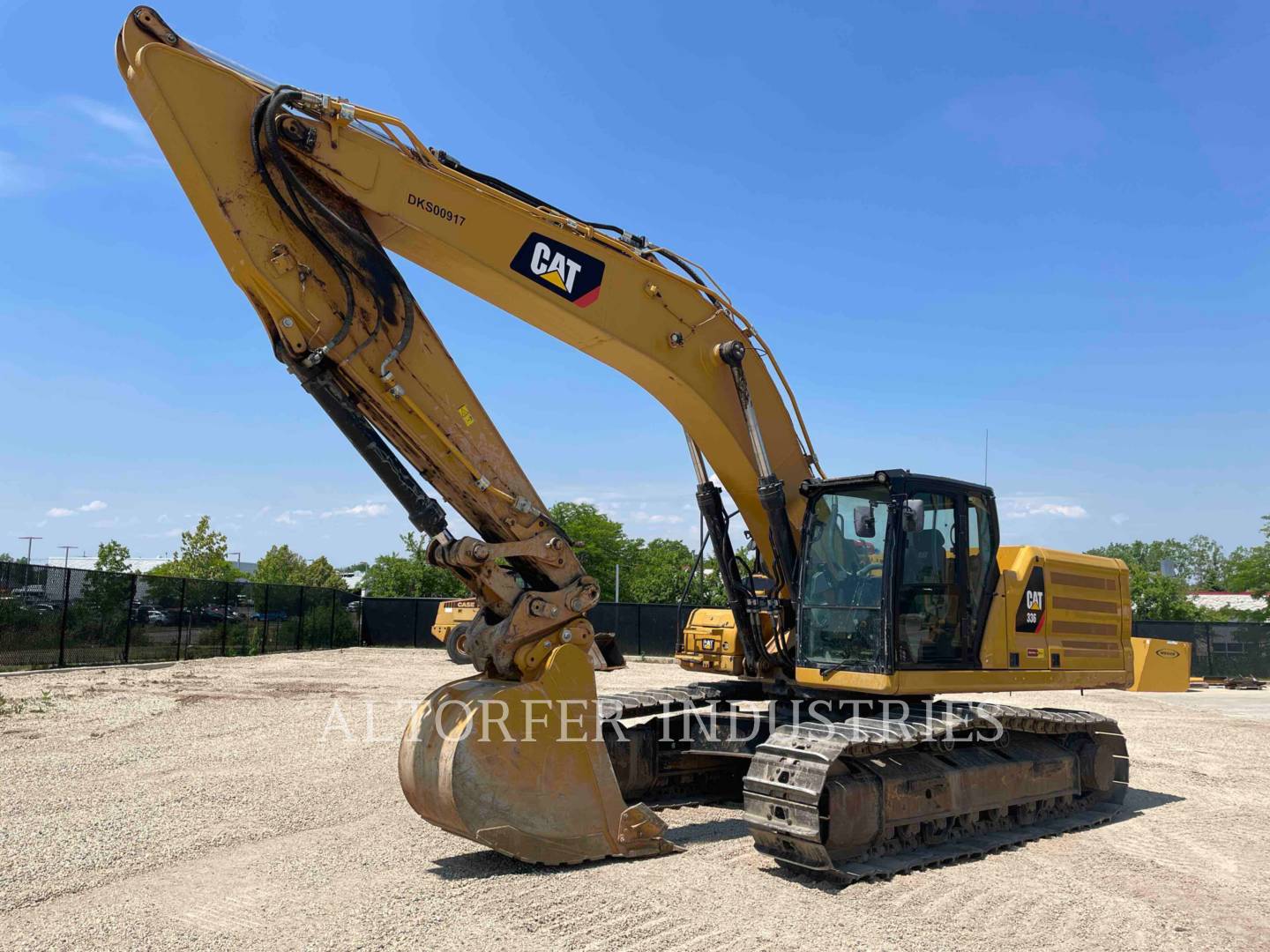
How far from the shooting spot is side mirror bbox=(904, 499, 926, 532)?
7.41m

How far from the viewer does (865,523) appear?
24.5ft

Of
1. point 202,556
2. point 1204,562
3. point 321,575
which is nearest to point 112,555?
point 202,556

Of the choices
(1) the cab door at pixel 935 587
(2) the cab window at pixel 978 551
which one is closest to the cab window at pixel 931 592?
(1) the cab door at pixel 935 587

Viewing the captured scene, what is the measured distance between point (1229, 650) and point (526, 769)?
29.2 metres

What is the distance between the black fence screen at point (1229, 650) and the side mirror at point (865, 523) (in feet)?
81.7

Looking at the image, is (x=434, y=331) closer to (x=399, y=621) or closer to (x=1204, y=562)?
(x=399, y=621)

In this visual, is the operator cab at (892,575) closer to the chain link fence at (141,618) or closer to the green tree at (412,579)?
the chain link fence at (141,618)

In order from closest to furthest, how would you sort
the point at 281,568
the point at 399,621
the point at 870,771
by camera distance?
the point at 870,771, the point at 399,621, the point at 281,568

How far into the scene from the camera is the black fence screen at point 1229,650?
28469 millimetres

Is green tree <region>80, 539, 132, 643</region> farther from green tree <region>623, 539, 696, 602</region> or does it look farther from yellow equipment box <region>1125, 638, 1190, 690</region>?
green tree <region>623, 539, 696, 602</region>

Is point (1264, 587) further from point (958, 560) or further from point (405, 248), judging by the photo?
point (405, 248)

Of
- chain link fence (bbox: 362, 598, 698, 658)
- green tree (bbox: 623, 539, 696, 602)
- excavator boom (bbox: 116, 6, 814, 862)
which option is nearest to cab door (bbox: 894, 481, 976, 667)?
excavator boom (bbox: 116, 6, 814, 862)

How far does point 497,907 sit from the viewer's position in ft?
17.6

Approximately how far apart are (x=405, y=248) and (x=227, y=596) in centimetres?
2416
